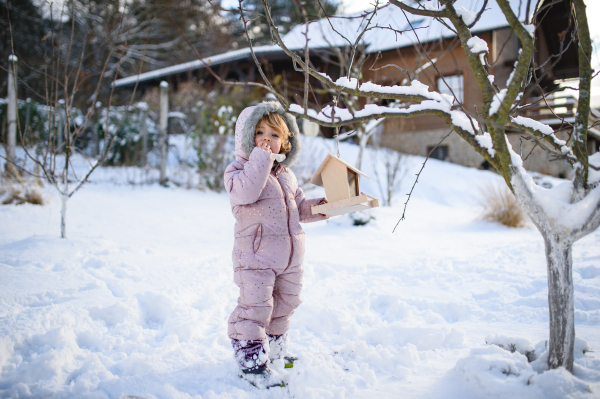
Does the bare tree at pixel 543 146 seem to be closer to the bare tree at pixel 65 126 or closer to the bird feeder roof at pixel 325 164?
the bird feeder roof at pixel 325 164

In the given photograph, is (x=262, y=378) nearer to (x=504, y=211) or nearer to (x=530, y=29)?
(x=530, y=29)

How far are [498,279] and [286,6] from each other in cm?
2157

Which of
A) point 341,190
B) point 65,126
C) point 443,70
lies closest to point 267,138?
point 341,190

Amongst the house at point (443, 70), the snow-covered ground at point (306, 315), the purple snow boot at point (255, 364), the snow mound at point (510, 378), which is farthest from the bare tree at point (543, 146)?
the house at point (443, 70)

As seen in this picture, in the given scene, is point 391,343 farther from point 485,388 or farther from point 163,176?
point 163,176

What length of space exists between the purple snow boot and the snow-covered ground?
0.05 meters

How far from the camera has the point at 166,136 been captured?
309 inches

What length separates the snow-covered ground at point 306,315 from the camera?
1.68m

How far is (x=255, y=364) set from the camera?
1.76 meters

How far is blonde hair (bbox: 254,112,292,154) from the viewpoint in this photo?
204cm

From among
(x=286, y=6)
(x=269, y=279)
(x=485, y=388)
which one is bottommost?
(x=485, y=388)

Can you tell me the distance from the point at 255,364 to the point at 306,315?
2.77ft

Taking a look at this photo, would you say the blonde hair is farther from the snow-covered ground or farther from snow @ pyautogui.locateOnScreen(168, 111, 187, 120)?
snow @ pyautogui.locateOnScreen(168, 111, 187, 120)

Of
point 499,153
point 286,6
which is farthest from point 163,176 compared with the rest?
point 286,6
